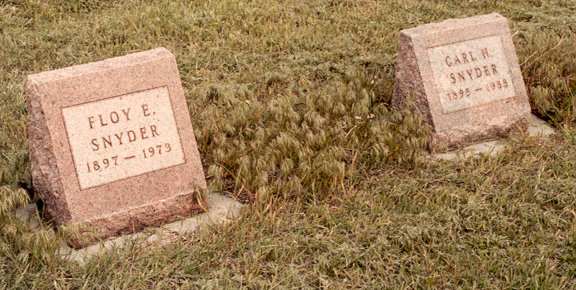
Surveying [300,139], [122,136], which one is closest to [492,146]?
[300,139]

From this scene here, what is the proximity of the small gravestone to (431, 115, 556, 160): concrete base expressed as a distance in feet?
0.16

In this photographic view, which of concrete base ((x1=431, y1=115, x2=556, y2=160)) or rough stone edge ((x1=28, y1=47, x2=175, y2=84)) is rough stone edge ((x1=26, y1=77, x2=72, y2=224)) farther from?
concrete base ((x1=431, y1=115, x2=556, y2=160))

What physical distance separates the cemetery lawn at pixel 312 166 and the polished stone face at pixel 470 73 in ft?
1.01

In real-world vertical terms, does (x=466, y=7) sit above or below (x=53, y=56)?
below

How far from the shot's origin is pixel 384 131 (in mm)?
4359

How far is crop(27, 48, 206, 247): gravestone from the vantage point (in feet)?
11.3

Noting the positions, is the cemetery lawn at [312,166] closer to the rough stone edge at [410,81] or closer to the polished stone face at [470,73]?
the rough stone edge at [410,81]

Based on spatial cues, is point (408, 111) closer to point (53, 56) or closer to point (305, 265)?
point (305, 265)

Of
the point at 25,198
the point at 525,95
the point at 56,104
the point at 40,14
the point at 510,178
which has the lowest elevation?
the point at 510,178

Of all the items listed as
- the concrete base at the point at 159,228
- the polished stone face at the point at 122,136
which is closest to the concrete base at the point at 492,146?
the concrete base at the point at 159,228

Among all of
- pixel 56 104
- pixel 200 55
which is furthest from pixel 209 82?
pixel 56 104

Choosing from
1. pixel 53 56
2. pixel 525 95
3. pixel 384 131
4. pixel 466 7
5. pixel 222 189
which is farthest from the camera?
pixel 466 7

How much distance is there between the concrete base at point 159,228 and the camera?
11.2ft

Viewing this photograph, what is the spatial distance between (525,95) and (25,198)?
3.13m
